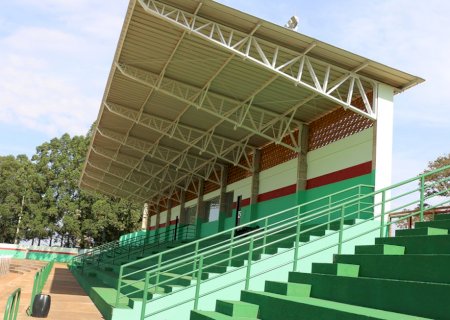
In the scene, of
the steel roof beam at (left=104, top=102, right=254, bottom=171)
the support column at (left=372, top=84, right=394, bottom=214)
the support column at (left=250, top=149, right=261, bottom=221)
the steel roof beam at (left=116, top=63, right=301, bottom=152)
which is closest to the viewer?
the support column at (left=372, top=84, right=394, bottom=214)

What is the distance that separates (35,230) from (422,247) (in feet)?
179

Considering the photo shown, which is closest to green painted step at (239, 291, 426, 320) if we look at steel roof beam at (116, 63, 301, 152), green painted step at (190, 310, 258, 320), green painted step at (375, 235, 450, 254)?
green painted step at (190, 310, 258, 320)

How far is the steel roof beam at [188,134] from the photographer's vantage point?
1981cm

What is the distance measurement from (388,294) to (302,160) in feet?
37.4

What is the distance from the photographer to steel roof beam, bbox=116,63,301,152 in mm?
15653

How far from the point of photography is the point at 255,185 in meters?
20.8

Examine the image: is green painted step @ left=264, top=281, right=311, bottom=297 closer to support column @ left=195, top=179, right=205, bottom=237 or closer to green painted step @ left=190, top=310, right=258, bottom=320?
green painted step @ left=190, top=310, right=258, bottom=320

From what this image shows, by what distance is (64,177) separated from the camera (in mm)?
58156

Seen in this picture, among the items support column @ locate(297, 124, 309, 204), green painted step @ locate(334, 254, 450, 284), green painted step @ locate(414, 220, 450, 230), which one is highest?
support column @ locate(297, 124, 309, 204)

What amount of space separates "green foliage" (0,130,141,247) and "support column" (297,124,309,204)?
41266 millimetres

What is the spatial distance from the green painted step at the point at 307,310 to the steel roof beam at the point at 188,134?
12814mm

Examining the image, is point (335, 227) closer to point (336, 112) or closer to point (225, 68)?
point (336, 112)

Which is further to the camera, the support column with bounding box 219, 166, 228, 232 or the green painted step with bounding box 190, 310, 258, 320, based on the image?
the support column with bounding box 219, 166, 228, 232

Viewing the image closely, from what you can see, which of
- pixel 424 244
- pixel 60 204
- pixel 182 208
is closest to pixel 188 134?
pixel 182 208
